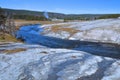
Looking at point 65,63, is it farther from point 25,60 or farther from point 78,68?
point 25,60

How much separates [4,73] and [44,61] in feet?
22.4

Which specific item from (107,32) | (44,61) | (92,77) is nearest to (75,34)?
(107,32)

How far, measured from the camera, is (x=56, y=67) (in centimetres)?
3334

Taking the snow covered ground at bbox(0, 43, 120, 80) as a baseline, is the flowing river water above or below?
below

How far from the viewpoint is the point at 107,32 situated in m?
87.8

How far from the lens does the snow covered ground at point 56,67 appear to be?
2964 centimetres

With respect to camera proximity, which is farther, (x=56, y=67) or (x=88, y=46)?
(x=88, y=46)

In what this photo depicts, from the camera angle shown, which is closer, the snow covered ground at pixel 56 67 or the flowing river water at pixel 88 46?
the snow covered ground at pixel 56 67

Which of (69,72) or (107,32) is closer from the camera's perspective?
(69,72)

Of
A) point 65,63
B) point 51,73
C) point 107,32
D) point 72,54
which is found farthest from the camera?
point 107,32

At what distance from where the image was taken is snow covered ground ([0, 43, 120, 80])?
2964 centimetres

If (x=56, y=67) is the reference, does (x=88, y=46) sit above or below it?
below

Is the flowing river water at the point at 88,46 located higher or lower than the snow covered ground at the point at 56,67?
lower

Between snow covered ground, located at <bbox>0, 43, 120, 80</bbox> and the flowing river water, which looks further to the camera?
the flowing river water
